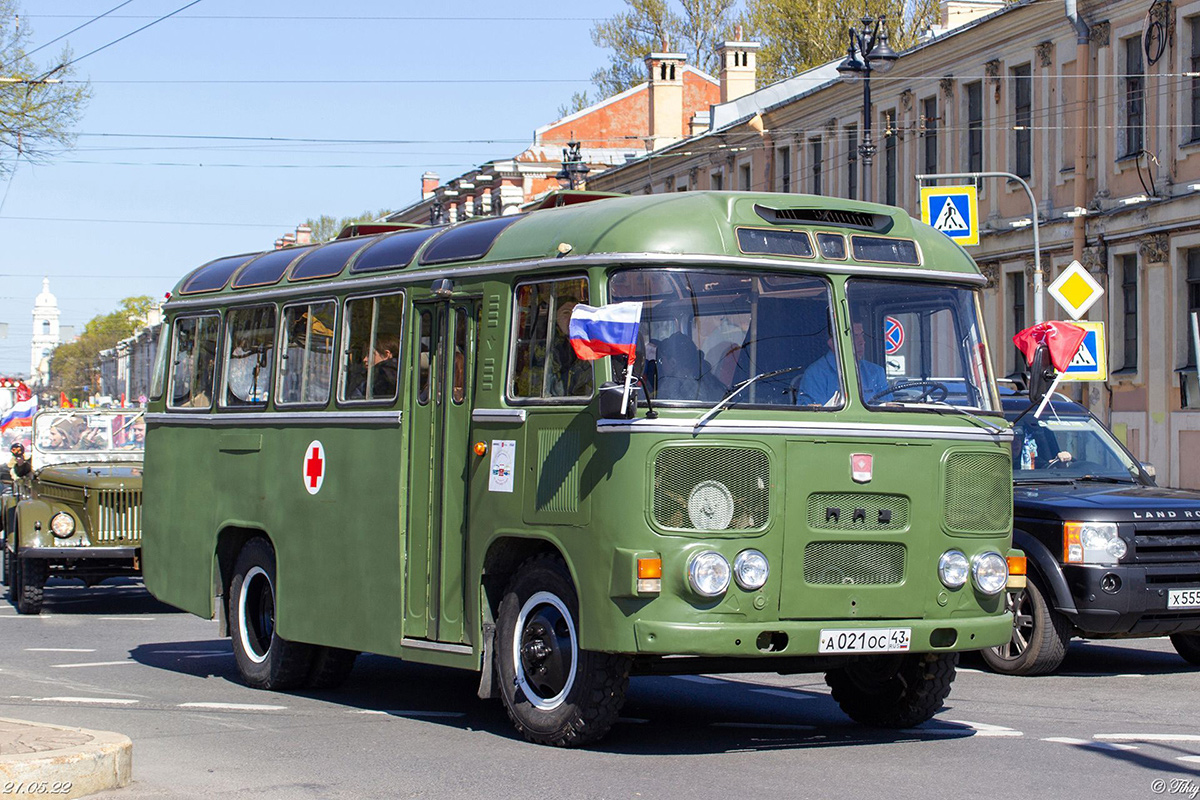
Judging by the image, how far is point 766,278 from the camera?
969 centimetres

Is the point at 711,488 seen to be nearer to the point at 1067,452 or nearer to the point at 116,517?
the point at 1067,452

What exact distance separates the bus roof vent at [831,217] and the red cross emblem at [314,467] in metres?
3.74

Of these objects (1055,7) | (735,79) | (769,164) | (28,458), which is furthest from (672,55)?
(28,458)

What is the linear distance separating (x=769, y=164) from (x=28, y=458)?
1343 inches

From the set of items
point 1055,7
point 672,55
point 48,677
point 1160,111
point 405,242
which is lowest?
point 48,677

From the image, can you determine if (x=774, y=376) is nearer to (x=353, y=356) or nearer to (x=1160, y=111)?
(x=353, y=356)

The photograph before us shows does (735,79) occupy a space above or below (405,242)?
above

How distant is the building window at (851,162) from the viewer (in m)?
48.1

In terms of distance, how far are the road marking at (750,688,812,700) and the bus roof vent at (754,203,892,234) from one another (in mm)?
3621

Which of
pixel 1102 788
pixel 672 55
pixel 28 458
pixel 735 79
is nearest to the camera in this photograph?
pixel 1102 788

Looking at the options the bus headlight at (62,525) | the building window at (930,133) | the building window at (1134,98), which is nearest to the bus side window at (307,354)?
the bus headlight at (62,525)

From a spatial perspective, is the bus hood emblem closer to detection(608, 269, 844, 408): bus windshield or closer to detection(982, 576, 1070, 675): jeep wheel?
detection(608, 269, 844, 408): bus windshield

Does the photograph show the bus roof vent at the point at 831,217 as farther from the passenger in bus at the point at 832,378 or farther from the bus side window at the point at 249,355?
the bus side window at the point at 249,355

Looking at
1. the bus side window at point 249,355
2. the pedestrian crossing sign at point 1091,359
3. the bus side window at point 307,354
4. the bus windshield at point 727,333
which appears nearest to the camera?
the bus windshield at point 727,333
